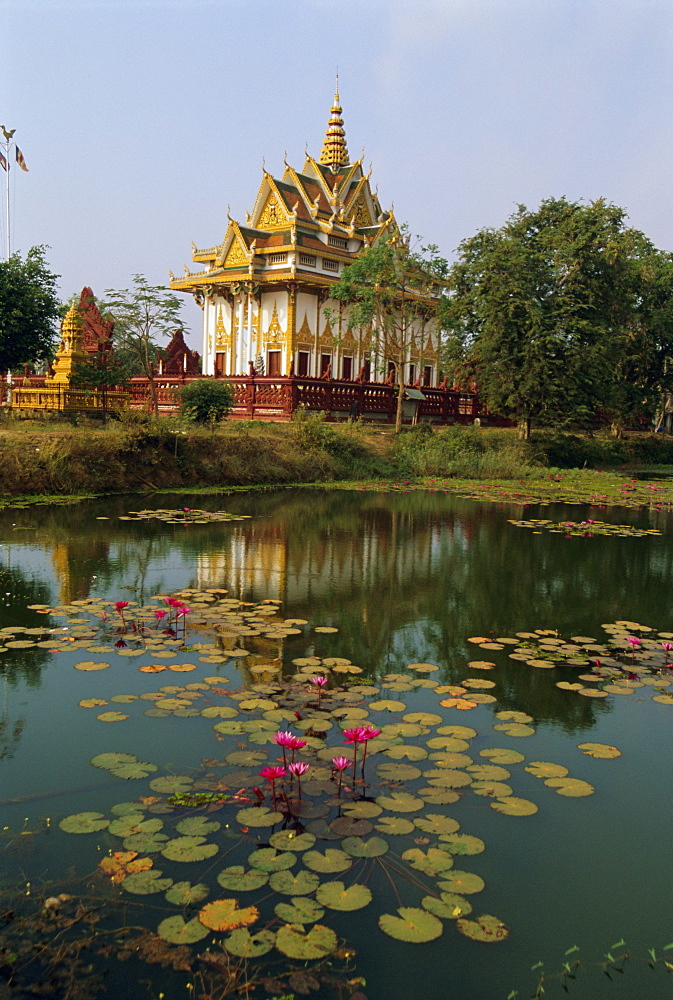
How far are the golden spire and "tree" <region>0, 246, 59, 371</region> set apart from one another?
22.5 metres

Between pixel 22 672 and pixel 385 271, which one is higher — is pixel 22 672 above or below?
below

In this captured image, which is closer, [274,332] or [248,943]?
[248,943]

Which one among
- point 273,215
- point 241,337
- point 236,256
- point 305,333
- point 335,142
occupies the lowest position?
point 241,337

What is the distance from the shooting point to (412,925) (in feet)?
9.13

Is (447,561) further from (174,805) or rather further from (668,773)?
(174,805)

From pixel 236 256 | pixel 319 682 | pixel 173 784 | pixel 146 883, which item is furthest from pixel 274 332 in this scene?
pixel 146 883

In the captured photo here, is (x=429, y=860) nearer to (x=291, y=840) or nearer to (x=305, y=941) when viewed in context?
(x=291, y=840)

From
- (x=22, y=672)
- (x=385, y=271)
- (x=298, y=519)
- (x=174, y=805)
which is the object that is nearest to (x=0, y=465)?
(x=298, y=519)

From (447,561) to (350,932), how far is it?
730cm

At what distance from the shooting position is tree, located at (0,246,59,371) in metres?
20.8

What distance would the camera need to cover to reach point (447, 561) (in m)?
9.92

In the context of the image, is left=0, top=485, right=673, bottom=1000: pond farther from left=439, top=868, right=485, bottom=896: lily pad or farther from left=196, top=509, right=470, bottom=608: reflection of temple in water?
left=196, top=509, right=470, bottom=608: reflection of temple in water

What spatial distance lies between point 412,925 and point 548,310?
2389cm

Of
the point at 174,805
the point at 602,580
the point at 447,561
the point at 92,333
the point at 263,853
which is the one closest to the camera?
the point at 263,853
